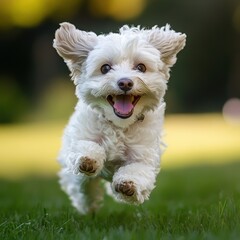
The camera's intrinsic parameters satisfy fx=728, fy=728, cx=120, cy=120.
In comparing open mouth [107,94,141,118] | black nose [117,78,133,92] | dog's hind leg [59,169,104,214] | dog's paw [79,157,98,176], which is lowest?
dog's hind leg [59,169,104,214]

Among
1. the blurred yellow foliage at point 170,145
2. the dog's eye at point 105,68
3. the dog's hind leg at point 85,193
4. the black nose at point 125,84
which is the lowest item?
the blurred yellow foliage at point 170,145

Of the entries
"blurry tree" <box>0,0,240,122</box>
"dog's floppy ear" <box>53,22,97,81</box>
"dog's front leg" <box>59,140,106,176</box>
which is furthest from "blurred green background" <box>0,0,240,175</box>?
"dog's front leg" <box>59,140,106,176</box>

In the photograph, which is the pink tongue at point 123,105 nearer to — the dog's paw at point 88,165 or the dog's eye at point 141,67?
the dog's eye at point 141,67

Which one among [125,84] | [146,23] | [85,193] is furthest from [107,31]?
[125,84]

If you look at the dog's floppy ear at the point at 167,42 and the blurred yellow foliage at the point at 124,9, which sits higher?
the blurred yellow foliage at the point at 124,9

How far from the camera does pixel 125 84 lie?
17.5 ft

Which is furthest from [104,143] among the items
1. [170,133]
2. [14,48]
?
[14,48]

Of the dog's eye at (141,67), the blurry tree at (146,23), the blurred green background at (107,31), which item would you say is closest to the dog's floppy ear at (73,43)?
the dog's eye at (141,67)

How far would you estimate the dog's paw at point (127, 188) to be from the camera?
5270 mm

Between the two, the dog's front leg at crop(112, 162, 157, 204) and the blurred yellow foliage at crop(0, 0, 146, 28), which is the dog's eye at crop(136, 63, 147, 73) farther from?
the blurred yellow foliage at crop(0, 0, 146, 28)

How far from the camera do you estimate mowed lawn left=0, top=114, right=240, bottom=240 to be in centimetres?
486

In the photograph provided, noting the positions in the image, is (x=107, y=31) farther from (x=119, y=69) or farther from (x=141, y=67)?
(x=119, y=69)

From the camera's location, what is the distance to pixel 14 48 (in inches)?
1334

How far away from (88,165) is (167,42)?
4.14 ft
